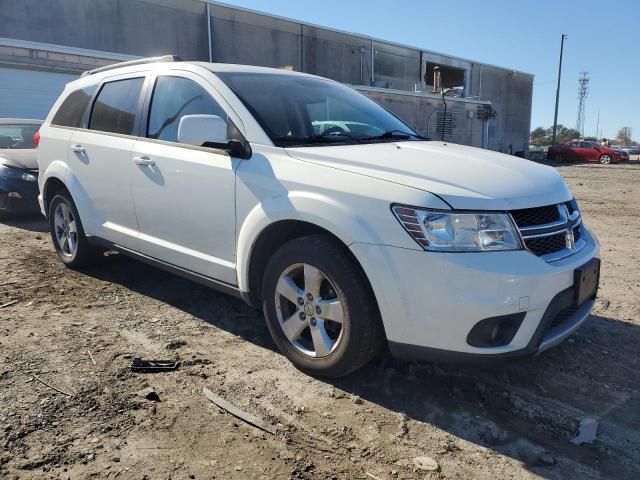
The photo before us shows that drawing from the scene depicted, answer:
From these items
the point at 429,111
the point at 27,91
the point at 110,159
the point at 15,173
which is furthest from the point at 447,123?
the point at 110,159

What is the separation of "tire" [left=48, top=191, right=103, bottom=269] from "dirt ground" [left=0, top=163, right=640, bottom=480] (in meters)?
0.77

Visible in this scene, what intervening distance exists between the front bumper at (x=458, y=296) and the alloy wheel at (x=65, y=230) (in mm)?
3360

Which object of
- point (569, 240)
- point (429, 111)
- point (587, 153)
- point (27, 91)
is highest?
point (429, 111)

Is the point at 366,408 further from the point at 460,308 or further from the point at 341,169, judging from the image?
the point at 341,169

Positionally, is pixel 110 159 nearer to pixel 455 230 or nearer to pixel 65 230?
pixel 65 230

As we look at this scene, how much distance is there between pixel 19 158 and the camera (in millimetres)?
7715

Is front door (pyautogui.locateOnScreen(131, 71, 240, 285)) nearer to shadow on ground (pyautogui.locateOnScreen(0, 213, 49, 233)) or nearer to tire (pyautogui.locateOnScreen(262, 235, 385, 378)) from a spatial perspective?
tire (pyautogui.locateOnScreen(262, 235, 385, 378))

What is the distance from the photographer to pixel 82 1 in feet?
65.1

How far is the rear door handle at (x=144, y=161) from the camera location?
382 cm

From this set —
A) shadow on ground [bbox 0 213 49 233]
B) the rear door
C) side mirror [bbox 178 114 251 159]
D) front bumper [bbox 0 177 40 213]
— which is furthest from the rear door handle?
front bumper [bbox 0 177 40 213]

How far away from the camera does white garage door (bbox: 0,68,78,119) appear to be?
13.6 metres

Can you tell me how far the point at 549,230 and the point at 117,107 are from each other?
3.40 metres

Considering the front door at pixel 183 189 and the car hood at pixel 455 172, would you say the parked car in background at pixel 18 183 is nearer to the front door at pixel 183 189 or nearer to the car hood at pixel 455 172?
the front door at pixel 183 189

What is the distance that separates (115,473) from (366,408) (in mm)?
1240
